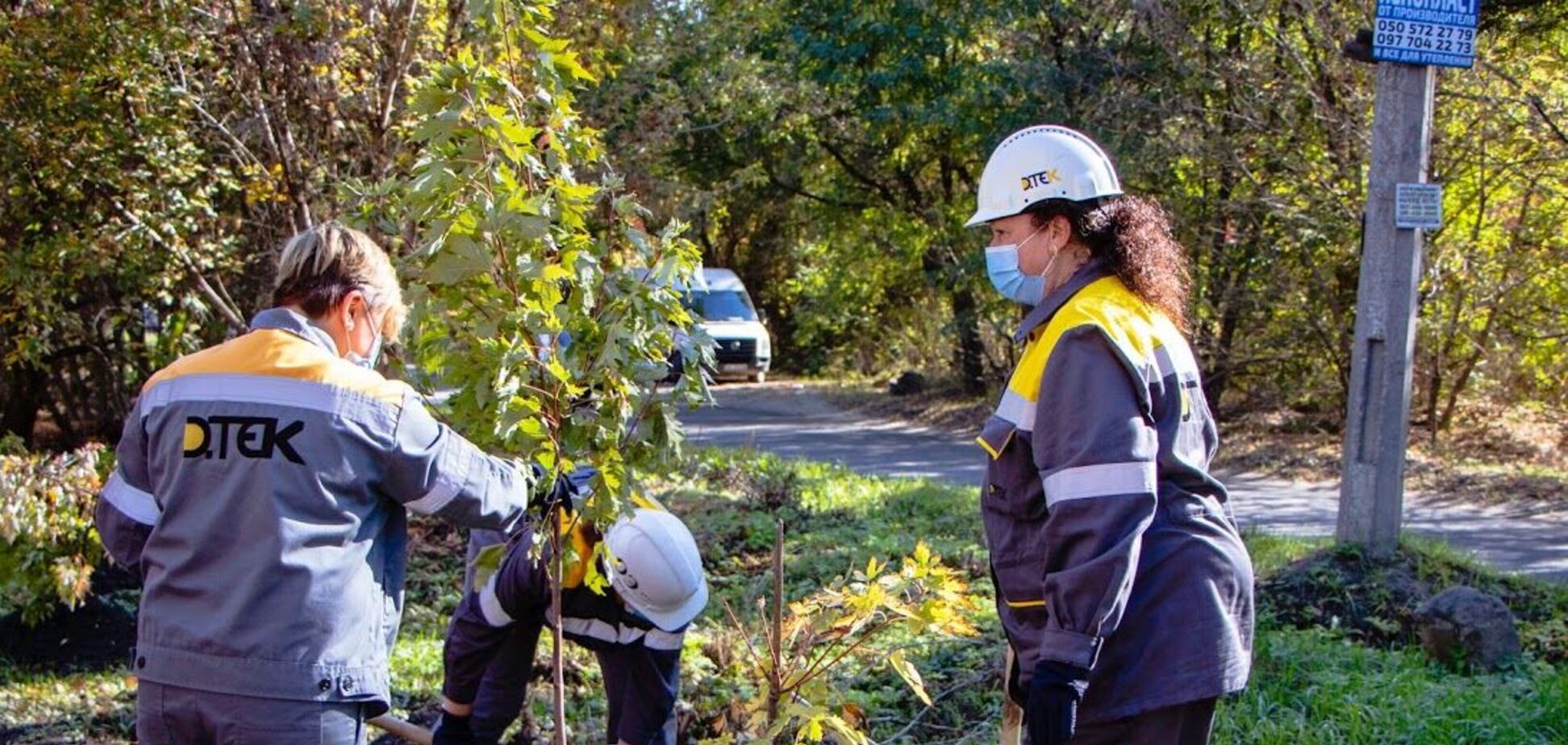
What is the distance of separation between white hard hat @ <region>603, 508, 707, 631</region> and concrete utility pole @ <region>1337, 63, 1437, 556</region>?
13.4ft

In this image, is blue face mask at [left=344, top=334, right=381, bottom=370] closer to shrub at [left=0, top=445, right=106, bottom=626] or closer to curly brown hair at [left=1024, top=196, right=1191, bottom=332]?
curly brown hair at [left=1024, top=196, right=1191, bottom=332]

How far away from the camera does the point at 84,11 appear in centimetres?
803

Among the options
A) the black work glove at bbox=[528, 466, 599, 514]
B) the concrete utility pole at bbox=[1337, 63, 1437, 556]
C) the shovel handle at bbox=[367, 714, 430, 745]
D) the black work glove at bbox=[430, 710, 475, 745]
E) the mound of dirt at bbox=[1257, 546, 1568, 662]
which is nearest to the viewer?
the black work glove at bbox=[528, 466, 599, 514]

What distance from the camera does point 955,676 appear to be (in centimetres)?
563

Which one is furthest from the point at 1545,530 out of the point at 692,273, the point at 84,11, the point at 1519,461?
the point at 84,11

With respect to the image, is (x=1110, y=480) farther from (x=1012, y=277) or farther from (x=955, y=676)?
(x=955, y=676)

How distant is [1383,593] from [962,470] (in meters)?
7.37

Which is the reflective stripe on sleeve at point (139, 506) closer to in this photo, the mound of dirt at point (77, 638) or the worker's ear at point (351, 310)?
the worker's ear at point (351, 310)

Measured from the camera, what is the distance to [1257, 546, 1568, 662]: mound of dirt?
6.16m

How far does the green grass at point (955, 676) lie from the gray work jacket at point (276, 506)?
2583 millimetres

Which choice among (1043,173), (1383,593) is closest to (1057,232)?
(1043,173)

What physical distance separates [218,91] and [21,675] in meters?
3.71

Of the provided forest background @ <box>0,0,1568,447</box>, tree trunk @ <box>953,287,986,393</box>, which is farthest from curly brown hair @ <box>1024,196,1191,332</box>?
tree trunk @ <box>953,287,986,393</box>

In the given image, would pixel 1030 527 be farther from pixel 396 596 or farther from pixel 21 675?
pixel 21 675
